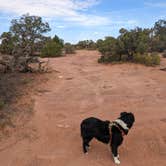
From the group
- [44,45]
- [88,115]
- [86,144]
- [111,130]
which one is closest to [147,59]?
[44,45]

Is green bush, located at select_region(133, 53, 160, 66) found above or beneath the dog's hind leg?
above

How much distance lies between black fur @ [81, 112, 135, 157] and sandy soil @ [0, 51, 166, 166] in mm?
279

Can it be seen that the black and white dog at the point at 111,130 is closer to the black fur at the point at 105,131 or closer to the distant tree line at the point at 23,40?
the black fur at the point at 105,131

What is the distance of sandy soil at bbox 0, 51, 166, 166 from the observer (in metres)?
5.30

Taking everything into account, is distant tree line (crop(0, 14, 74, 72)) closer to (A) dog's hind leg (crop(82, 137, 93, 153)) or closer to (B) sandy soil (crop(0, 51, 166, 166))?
(B) sandy soil (crop(0, 51, 166, 166))

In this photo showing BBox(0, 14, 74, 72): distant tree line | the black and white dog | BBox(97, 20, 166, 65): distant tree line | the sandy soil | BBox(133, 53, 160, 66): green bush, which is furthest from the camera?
BBox(97, 20, 166, 65): distant tree line

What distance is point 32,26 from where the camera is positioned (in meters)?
13.4

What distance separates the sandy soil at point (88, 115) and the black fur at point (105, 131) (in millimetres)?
279

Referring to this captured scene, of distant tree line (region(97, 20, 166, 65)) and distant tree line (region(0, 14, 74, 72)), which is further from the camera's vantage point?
distant tree line (region(97, 20, 166, 65))

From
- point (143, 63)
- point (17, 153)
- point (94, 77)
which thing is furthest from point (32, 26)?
point (17, 153)

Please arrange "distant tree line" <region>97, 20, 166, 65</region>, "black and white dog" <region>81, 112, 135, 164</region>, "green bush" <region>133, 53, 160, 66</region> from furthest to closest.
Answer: "distant tree line" <region>97, 20, 166, 65</region>, "green bush" <region>133, 53, 160, 66</region>, "black and white dog" <region>81, 112, 135, 164</region>

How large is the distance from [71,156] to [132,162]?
1.05 metres

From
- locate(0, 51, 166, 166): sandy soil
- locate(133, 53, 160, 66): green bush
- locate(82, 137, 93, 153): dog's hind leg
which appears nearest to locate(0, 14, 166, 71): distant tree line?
locate(133, 53, 160, 66): green bush

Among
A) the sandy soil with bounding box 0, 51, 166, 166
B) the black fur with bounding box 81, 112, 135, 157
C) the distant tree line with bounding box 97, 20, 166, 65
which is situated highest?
the distant tree line with bounding box 97, 20, 166, 65
